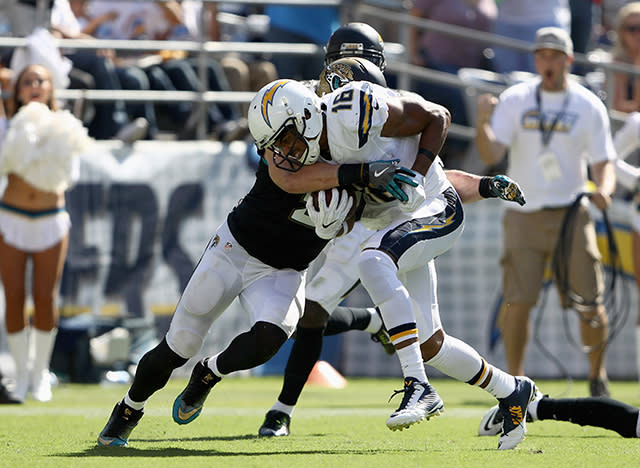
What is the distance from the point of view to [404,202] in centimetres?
489

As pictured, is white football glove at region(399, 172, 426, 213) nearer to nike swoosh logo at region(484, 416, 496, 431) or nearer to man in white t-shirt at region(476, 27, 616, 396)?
nike swoosh logo at region(484, 416, 496, 431)

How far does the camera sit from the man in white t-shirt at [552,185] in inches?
319

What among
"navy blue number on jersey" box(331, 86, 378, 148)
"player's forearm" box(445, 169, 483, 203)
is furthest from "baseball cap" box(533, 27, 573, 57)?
"navy blue number on jersey" box(331, 86, 378, 148)

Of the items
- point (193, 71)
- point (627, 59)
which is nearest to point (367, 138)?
point (193, 71)

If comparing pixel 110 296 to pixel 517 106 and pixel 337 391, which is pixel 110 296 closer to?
pixel 337 391

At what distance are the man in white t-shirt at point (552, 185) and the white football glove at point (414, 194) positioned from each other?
3.21m

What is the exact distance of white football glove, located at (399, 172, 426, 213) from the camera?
16.0 ft

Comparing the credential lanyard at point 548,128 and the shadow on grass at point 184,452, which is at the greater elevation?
the credential lanyard at point 548,128

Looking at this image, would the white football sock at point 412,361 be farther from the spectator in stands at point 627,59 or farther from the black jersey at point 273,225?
the spectator in stands at point 627,59

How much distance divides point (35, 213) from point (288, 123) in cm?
415

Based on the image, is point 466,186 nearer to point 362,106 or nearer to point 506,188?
point 506,188

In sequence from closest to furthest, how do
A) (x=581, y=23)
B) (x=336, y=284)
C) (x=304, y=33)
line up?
(x=336, y=284), (x=304, y=33), (x=581, y=23)

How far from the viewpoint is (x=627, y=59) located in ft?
37.9

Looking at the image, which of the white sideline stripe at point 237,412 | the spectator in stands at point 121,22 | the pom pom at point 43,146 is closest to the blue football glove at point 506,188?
the white sideline stripe at point 237,412
